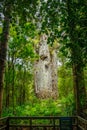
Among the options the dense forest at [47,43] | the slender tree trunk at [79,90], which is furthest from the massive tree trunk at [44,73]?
the slender tree trunk at [79,90]

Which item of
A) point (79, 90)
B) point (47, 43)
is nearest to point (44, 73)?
point (79, 90)

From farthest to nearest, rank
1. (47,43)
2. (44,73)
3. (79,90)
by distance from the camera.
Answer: (44,73) → (79,90) → (47,43)

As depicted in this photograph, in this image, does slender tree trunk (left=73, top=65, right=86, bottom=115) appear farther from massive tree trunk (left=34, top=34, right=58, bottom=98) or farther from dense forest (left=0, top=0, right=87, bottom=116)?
massive tree trunk (left=34, top=34, right=58, bottom=98)

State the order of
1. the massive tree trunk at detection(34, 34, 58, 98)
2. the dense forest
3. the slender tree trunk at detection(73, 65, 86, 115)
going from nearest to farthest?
the dense forest < the slender tree trunk at detection(73, 65, 86, 115) < the massive tree trunk at detection(34, 34, 58, 98)

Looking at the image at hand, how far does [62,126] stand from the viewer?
8.05 meters

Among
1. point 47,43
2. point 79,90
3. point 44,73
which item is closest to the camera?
point 47,43

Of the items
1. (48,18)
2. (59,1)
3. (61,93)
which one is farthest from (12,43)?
(61,93)

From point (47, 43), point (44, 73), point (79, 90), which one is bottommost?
point (79, 90)

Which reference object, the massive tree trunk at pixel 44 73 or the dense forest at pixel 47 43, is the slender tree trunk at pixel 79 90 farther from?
the massive tree trunk at pixel 44 73

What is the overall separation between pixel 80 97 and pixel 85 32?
3.91 metres

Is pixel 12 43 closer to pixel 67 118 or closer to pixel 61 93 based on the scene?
pixel 67 118

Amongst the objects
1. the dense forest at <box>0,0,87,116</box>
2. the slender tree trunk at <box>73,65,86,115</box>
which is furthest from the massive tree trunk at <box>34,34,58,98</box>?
the slender tree trunk at <box>73,65,86,115</box>

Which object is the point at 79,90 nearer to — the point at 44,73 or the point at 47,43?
the point at 47,43

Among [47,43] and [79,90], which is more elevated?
[47,43]
